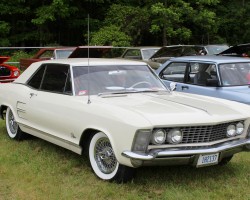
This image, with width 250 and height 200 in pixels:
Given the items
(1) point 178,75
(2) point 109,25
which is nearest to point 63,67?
(1) point 178,75

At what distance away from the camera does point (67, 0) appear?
88.4 feet

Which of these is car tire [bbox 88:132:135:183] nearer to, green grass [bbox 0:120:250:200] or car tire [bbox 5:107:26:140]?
green grass [bbox 0:120:250:200]

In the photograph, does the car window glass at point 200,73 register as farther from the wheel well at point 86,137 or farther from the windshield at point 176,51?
the windshield at point 176,51

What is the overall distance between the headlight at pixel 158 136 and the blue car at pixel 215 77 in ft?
9.56

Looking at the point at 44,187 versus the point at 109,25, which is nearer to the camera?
the point at 44,187

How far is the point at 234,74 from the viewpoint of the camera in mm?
7988

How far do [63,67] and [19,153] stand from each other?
1.44 meters

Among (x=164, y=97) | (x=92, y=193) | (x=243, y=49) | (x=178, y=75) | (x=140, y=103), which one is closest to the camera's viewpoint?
(x=92, y=193)

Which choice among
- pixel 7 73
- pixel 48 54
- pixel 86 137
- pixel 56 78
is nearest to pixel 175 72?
pixel 56 78

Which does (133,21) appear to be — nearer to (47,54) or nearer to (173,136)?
(47,54)

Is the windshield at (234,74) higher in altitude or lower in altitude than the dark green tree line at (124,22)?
higher

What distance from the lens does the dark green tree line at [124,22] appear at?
974 inches

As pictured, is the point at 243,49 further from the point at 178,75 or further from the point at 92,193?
the point at 92,193

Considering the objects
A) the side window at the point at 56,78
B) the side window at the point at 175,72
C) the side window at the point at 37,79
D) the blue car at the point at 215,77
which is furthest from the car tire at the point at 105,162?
the side window at the point at 175,72
